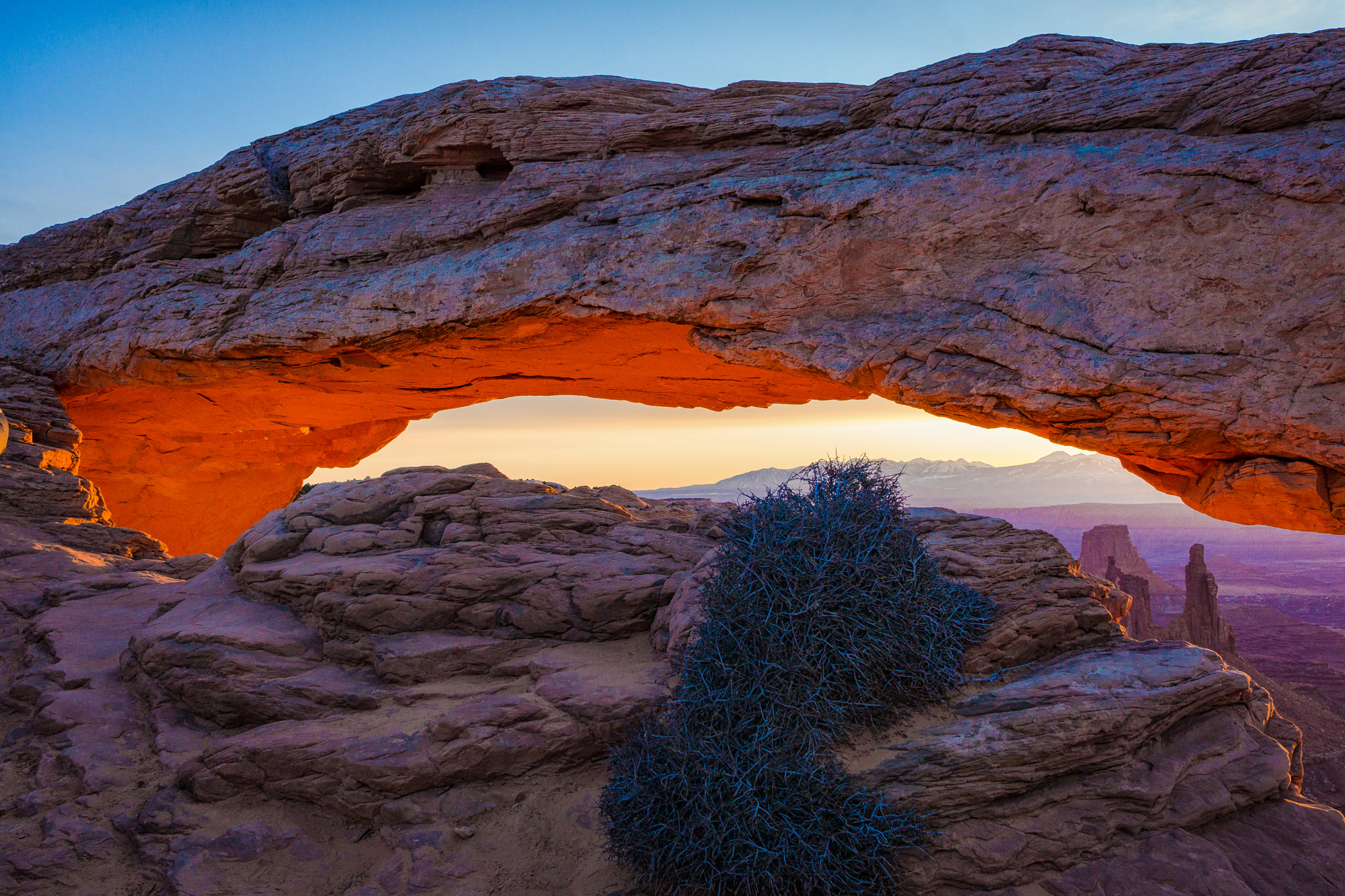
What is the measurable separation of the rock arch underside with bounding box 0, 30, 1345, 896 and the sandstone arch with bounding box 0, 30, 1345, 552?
0.16 ft

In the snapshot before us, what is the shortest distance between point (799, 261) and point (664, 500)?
4.36m

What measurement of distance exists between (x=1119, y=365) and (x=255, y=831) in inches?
357

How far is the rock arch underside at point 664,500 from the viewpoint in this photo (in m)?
5.19

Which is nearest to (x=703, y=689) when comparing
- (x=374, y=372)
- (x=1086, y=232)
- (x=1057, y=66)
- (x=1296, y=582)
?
(x=1086, y=232)

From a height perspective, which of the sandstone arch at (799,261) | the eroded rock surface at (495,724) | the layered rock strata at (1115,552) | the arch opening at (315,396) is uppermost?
the sandstone arch at (799,261)

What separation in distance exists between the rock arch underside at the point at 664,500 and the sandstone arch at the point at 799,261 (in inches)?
2.0

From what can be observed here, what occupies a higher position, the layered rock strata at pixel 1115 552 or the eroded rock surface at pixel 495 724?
the eroded rock surface at pixel 495 724

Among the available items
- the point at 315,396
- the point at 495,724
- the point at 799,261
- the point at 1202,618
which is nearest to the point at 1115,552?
the point at 1202,618

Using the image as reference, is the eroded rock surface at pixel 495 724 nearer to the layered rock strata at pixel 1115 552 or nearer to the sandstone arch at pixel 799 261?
the sandstone arch at pixel 799 261

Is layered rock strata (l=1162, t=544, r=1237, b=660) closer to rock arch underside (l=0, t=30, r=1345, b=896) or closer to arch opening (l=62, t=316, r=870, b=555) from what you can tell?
arch opening (l=62, t=316, r=870, b=555)

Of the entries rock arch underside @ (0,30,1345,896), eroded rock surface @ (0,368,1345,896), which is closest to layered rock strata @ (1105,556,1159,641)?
rock arch underside @ (0,30,1345,896)

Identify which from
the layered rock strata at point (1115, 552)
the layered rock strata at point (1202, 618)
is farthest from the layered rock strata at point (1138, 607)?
the layered rock strata at point (1115, 552)

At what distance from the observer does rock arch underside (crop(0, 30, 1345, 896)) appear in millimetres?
5188

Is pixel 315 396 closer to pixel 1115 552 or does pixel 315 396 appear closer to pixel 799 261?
pixel 799 261
